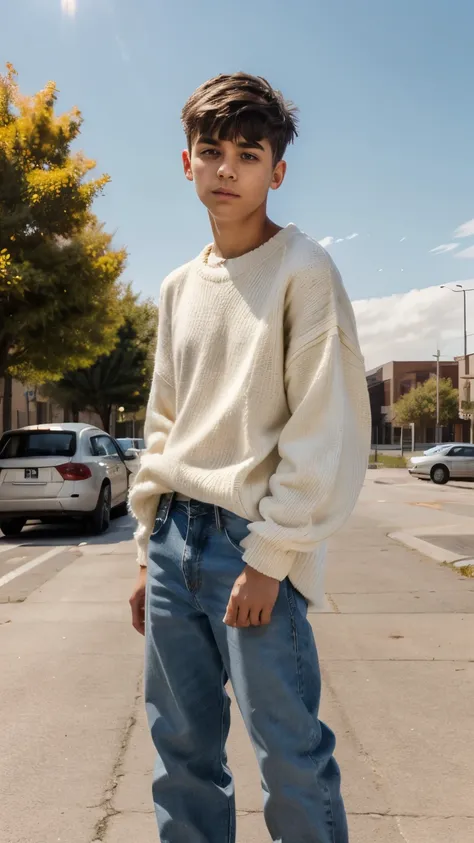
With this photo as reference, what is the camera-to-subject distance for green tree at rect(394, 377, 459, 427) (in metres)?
71.4

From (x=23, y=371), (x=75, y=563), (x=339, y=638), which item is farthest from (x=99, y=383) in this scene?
(x=339, y=638)

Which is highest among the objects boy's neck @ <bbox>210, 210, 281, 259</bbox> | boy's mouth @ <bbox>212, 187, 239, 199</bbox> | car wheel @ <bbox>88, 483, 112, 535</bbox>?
boy's mouth @ <bbox>212, 187, 239, 199</bbox>

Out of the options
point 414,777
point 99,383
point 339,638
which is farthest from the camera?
point 99,383

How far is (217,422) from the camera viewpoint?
181cm

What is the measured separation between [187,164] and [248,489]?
2.82ft

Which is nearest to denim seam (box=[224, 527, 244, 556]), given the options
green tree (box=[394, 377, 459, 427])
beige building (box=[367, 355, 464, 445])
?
green tree (box=[394, 377, 459, 427])

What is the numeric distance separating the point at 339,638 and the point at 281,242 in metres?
3.76

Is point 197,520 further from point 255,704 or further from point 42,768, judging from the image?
point 42,768

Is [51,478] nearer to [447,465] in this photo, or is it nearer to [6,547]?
[6,547]

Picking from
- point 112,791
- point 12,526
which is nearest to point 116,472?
point 12,526

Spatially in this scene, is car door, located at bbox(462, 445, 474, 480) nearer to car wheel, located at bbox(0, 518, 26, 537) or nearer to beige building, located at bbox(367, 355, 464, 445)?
car wheel, located at bbox(0, 518, 26, 537)

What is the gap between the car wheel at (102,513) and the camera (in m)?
11.4

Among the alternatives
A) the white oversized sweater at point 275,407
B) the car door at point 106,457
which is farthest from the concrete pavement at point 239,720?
the car door at point 106,457

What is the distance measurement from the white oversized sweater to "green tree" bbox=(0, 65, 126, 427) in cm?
1572
